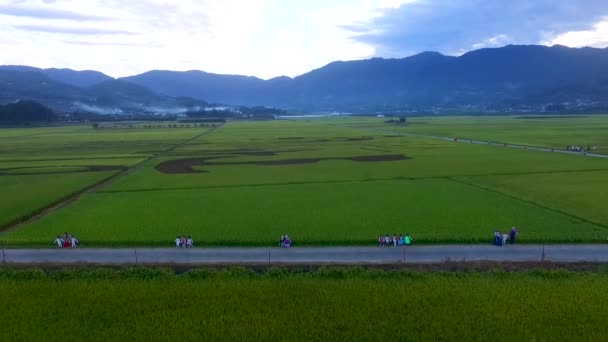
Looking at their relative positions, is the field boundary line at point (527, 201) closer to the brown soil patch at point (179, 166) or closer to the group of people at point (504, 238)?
the group of people at point (504, 238)

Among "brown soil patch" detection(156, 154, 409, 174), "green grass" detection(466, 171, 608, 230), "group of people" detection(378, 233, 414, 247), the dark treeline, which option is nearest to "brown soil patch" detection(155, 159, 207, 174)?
"brown soil patch" detection(156, 154, 409, 174)

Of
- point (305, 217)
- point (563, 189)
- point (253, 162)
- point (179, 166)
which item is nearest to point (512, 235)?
point (305, 217)

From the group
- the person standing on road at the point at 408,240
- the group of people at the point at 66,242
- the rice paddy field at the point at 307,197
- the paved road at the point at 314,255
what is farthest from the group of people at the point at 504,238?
the group of people at the point at 66,242

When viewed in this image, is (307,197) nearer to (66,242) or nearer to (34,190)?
(66,242)

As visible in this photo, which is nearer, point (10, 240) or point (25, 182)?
point (10, 240)

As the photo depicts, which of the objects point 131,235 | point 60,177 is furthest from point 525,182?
point 60,177

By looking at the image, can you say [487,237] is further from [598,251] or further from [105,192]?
[105,192]
